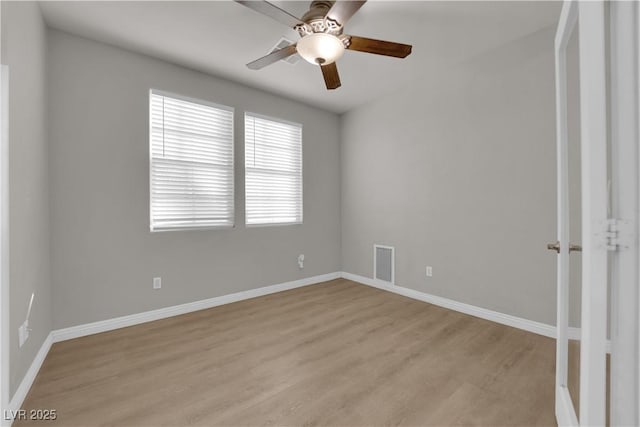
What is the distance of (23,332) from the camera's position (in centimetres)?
176

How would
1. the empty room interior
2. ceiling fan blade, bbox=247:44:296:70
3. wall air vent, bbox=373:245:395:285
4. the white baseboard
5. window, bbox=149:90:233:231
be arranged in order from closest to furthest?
the empty room interior
ceiling fan blade, bbox=247:44:296:70
the white baseboard
window, bbox=149:90:233:231
wall air vent, bbox=373:245:395:285

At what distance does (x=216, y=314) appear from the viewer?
3.15 meters

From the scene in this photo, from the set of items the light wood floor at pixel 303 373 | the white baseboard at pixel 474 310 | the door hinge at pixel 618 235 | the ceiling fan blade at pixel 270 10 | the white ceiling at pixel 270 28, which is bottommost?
the light wood floor at pixel 303 373

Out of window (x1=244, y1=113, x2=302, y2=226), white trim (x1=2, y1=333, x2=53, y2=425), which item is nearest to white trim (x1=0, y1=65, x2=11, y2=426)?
white trim (x1=2, y1=333, x2=53, y2=425)

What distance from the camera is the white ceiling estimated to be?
227 cm

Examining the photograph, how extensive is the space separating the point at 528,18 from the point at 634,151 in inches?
94.1

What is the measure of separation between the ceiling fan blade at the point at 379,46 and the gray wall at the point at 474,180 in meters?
1.52

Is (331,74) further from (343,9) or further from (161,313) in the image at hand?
(161,313)

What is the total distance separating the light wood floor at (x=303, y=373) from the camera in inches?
63.6

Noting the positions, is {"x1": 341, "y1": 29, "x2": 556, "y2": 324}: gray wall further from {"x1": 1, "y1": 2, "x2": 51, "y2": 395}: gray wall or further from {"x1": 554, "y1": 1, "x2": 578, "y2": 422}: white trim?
{"x1": 1, "y1": 2, "x2": 51, "y2": 395}: gray wall

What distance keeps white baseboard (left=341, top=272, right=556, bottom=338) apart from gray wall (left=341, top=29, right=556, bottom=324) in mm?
62

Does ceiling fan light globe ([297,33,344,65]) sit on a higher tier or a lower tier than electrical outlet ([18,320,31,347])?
higher

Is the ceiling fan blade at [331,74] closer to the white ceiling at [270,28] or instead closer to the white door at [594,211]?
the white ceiling at [270,28]

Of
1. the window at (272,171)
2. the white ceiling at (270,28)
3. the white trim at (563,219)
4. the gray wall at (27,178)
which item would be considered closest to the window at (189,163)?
the window at (272,171)
